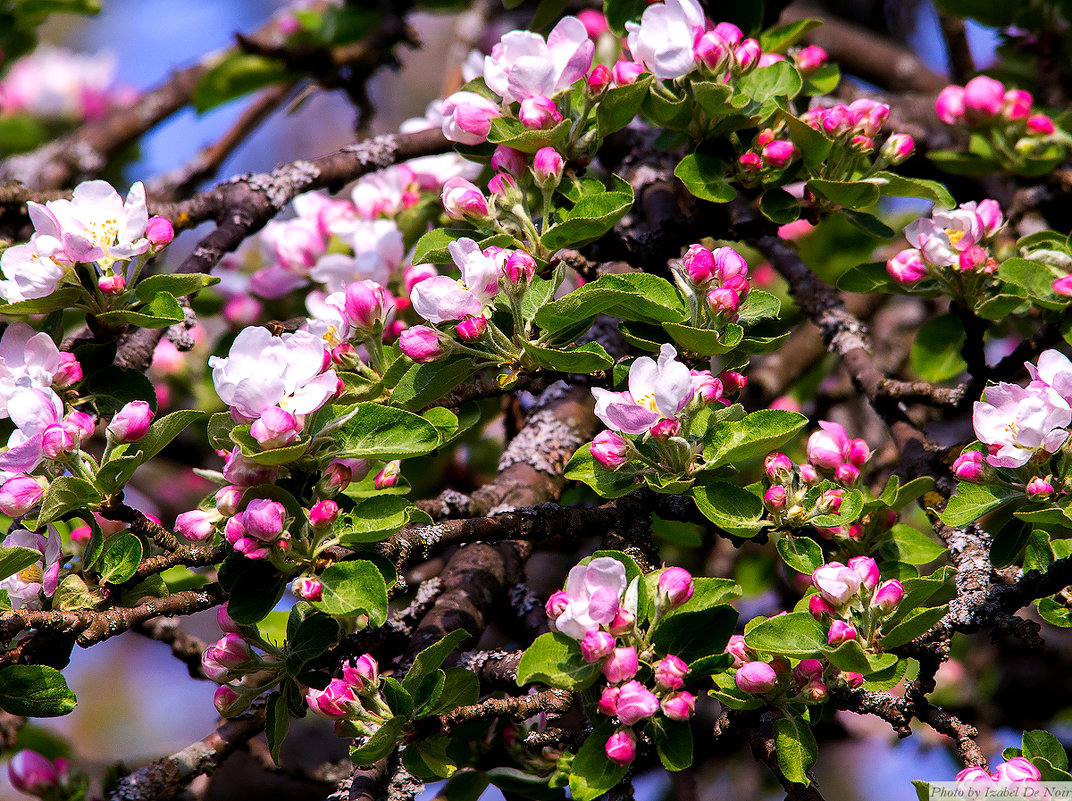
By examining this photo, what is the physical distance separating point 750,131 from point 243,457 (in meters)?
0.89

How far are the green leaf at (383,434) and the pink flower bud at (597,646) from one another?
273mm

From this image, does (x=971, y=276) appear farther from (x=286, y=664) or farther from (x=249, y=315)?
(x=249, y=315)

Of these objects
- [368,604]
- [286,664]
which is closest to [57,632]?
[286,664]

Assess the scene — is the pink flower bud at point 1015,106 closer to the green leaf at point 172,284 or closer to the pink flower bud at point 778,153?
the pink flower bud at point 778,153

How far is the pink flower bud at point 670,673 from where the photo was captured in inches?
40.3

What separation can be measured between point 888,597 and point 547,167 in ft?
2.24

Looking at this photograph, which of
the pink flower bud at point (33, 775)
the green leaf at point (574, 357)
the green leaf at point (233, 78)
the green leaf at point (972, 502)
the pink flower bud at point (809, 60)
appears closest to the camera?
the green leaf at point (574, 357)

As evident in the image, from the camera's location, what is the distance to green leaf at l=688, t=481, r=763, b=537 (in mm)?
1138

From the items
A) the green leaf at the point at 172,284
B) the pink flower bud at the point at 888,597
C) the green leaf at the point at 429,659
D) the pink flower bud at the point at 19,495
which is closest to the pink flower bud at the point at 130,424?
the pink flower bud at the point at 19,495

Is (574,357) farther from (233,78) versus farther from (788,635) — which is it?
(233,78)

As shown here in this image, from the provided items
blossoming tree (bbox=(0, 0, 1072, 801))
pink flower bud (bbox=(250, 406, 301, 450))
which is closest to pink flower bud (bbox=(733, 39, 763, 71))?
blossoming tree (bbox=(0, 0, 1072, 801))

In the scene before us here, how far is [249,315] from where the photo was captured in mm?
2354

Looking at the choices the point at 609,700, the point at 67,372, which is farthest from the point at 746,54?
the point at 67,372

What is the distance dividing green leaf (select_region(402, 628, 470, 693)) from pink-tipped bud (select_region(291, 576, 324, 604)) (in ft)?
0.50
